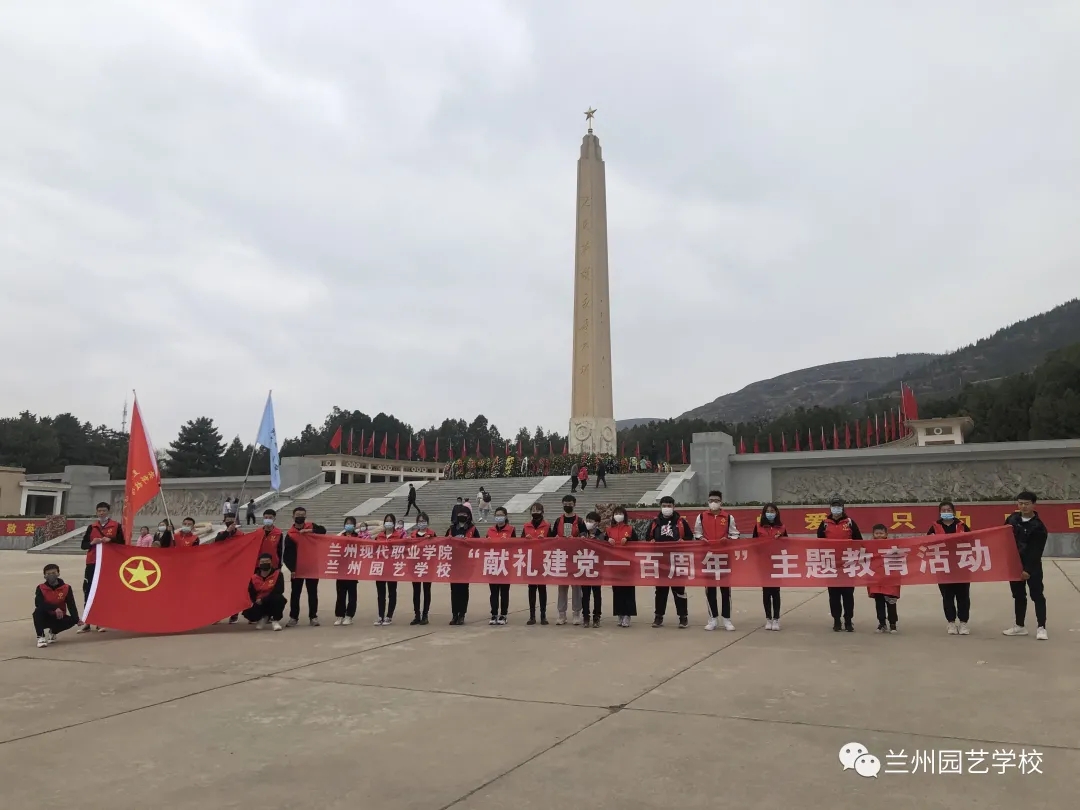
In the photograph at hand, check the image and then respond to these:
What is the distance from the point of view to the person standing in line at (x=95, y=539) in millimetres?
7808

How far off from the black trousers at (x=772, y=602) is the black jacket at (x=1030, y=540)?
2.17 metres

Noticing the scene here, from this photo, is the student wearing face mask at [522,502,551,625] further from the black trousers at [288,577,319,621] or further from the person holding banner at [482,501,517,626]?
the black trousers at [288,577,319,621]

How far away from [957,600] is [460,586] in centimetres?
493

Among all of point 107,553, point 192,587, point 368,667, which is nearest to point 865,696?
point 368,667

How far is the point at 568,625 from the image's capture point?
26.5 feet

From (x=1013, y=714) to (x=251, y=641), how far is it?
→ 20.2 ft

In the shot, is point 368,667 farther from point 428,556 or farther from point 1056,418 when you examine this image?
point 1056,418

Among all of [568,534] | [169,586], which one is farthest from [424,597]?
[169,586]


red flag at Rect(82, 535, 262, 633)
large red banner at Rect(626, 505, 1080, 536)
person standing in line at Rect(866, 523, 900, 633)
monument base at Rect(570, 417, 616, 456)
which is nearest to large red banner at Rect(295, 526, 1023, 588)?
person standing in line at Rect(866, 523, 900, 633)

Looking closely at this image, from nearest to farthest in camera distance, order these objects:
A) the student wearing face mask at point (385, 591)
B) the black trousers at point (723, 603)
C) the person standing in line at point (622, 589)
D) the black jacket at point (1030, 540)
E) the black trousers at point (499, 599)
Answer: the black jacket at point (1030, 540) < the black trousers at point (723, 603) < the person standing in line at point (622, 589) < the black trousers at point (499, 599) < the student wearing face mask at point (385, 591)

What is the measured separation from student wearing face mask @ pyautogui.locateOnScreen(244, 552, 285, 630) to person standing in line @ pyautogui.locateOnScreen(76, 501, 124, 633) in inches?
58.2

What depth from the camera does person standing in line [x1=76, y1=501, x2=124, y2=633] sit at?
25.6 feet

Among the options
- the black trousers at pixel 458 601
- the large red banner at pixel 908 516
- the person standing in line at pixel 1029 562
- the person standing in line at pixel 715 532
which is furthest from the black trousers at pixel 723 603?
the large red banner at pixel 908 516

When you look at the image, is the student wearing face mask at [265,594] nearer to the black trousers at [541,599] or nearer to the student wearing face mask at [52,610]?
the student wearing face mask at [52,610]
